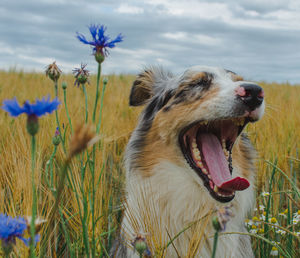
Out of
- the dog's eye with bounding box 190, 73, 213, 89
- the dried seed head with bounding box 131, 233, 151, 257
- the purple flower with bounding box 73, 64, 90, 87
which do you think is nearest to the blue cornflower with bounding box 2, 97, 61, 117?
the dried seed head with bounding box 131, 233, 151, 257

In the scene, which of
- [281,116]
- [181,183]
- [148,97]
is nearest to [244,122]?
[181,183]

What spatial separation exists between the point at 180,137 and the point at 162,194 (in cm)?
39

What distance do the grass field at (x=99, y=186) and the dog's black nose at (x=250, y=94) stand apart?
0.40m

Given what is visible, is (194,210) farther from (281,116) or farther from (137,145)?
(281,116)

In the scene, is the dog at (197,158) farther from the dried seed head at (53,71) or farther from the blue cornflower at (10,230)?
the blue cornflower at (10,230)

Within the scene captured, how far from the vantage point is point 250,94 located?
6.64 ft

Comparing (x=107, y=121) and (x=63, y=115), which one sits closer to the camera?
(x=63, y=115)

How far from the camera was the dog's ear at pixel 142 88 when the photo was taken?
2.96m

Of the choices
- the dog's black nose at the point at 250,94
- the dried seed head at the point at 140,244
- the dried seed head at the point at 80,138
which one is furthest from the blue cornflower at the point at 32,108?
the dog's black nose at the point at 250,94

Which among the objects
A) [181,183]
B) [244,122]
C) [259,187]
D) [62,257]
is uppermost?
[244,122]

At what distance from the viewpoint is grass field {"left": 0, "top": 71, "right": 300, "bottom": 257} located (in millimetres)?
1588

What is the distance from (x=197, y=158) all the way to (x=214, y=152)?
120mm

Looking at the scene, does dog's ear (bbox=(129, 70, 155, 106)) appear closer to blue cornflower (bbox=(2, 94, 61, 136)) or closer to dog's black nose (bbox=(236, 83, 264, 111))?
dog's black nose (bbox=(236, 83, 264, 111))

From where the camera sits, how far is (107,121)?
333cm
